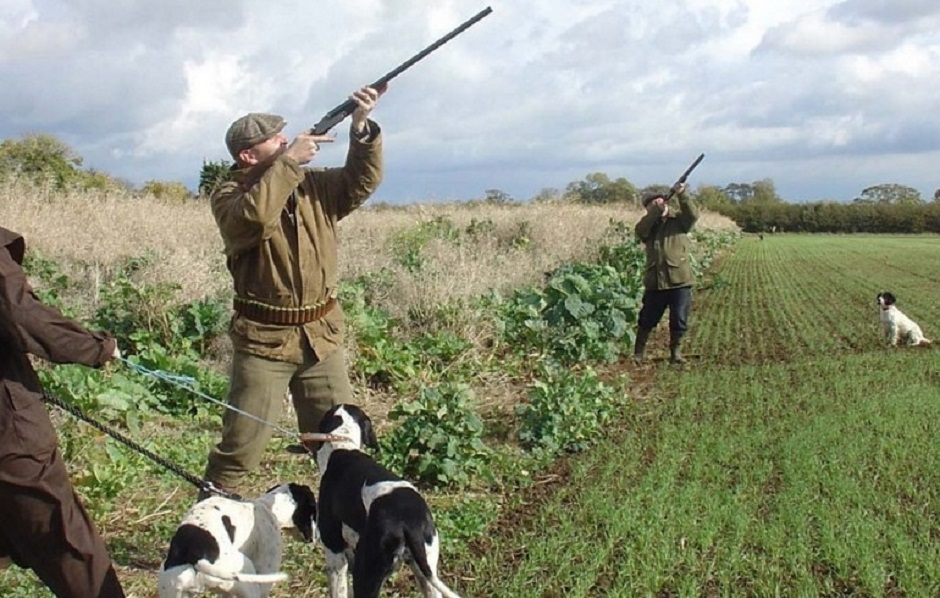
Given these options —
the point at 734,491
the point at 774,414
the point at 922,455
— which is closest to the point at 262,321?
the point at 734,491

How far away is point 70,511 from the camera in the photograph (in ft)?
11.3

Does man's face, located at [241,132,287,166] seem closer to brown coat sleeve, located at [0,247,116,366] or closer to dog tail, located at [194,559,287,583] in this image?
brown coat sleeve, located at [0,247,116,366]

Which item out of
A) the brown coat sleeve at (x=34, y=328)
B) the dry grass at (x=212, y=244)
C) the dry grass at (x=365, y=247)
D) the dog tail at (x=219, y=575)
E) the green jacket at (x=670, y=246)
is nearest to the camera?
the brown coat sleeve at (x=34, y=328)

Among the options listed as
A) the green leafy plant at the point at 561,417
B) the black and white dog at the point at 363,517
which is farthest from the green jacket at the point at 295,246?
the green leafy plant at the point at 561,417

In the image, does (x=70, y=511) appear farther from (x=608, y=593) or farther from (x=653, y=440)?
(x=653, y=440)

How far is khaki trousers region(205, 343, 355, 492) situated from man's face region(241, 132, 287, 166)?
0.89 meters

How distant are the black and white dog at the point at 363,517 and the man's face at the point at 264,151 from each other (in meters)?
1.17

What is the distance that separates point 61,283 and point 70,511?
26.4ft

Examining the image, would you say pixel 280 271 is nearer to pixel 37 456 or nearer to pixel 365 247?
pixel 37 456

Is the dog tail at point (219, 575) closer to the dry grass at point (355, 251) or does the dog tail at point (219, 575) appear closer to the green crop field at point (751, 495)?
the dry grass at point (355, 251)

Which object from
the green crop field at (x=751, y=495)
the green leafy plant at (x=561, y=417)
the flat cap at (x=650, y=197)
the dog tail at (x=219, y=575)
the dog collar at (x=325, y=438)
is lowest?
the green crop field at (x=751, y=495)

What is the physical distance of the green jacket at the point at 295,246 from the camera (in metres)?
4.29

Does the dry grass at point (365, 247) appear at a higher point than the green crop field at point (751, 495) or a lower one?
higher

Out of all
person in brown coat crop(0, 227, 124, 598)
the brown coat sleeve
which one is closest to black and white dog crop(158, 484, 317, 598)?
person in brown coat crop(0, 227, 124, 598)
